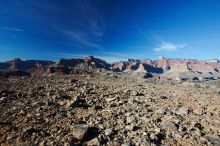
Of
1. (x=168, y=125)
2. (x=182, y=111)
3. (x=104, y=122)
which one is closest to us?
(x=168, y=125)

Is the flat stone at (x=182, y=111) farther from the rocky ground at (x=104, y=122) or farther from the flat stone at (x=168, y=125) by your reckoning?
the flat stone at (x=168, y=125)

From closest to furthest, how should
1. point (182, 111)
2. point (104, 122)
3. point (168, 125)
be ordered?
point (168, 125), point (104, 122), point (182, 111)

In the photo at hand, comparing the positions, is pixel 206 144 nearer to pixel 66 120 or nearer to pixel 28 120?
pixel 66 120

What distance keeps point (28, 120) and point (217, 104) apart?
13.6m

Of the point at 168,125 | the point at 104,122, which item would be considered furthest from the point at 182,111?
the point at 104,122

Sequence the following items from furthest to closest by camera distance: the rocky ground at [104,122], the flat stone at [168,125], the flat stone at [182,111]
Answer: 1. the flat stone at [182,111]
2. the flat stone at [168,125]
3. the rocky ground at [104,122]

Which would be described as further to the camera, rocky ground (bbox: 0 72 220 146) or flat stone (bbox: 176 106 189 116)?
flat stone (bbox: 176 106 189 116)

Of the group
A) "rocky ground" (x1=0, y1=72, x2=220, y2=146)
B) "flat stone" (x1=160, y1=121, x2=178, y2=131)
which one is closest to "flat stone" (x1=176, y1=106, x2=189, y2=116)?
"rocky ground" (x1=0, y1=72, x2=220, y2=146)

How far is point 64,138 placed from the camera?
1006 centimetres

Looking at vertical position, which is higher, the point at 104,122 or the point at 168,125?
the point at 104,122

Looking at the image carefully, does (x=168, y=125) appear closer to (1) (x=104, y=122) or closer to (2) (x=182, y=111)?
(2) (x=182, y=111)

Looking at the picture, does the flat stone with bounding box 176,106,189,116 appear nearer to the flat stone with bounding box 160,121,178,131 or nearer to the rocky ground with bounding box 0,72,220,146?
the rocky ground with bounding box 0,72,220,146

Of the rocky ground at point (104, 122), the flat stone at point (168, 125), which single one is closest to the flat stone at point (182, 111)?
the rocky ground at point (104, 122)

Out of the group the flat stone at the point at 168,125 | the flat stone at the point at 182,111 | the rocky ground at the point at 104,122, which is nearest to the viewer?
the rocky ground at the point at 104,122
